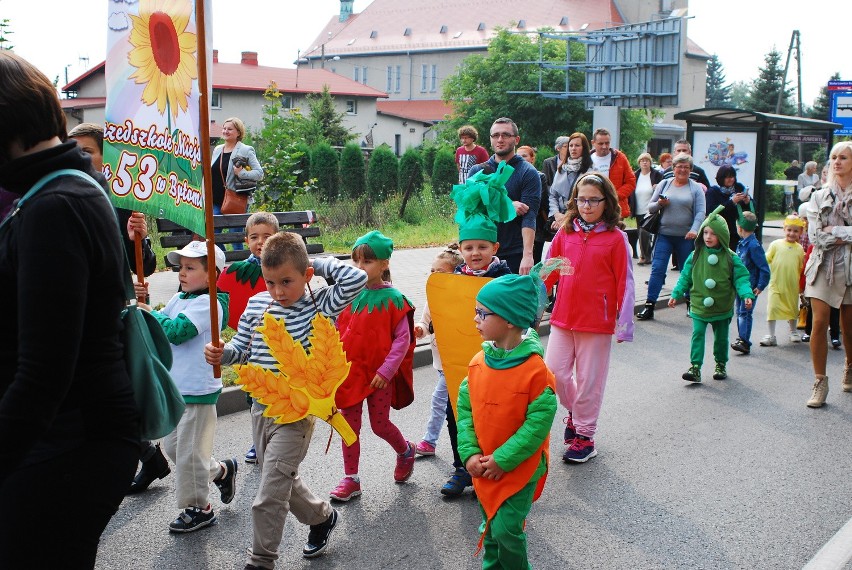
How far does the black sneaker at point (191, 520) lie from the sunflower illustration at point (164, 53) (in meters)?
2.06

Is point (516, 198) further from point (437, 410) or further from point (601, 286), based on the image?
point (437, 410)

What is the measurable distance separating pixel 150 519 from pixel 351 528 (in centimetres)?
105

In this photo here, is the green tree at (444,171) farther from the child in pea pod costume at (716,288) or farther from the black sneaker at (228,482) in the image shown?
the black sneaker at (228,482)

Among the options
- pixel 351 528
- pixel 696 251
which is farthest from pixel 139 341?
pixel 696 251

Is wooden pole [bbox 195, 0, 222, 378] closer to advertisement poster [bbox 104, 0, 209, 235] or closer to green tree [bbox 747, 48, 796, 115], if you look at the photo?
advertisement poster [bbox 104, 0, 209, 235]

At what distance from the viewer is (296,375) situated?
419cm

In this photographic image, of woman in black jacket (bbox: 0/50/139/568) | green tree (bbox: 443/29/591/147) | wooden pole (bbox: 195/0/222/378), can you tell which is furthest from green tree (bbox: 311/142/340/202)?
woman in black jacket (bbox: 0/50/139/568)

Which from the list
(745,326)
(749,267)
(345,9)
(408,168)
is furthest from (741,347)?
(345,9)

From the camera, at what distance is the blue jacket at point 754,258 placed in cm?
1013

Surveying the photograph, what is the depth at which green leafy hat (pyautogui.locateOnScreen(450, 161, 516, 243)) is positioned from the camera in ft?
17.5

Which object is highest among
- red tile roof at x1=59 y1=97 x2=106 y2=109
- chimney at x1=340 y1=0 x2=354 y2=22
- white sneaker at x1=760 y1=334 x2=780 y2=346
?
chimney at x1=340 y1=0 x2=354 y2=22

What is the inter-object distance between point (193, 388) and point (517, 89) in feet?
169

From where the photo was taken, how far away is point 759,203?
58.6ft

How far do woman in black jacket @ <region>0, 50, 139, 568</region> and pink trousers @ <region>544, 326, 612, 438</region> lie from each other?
4067mm
